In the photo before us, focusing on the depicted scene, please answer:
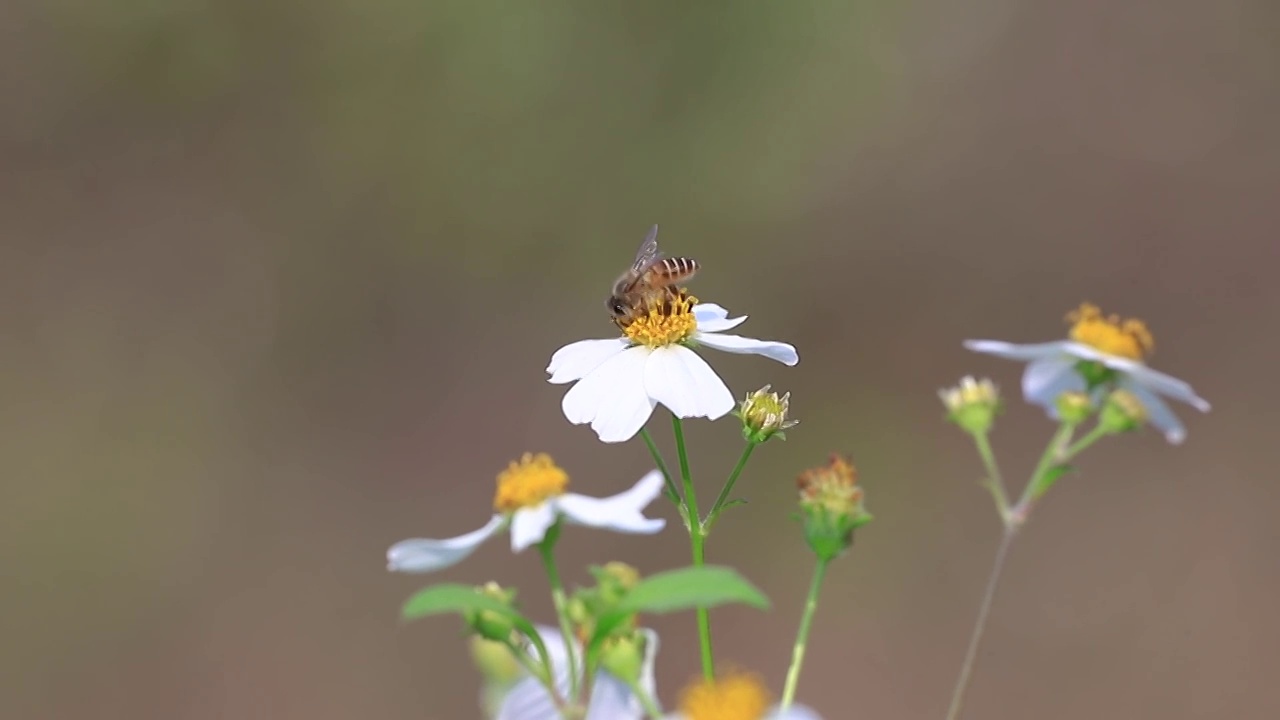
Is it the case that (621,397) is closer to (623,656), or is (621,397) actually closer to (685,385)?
(685,385)

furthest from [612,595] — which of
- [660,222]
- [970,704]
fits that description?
[660,222]

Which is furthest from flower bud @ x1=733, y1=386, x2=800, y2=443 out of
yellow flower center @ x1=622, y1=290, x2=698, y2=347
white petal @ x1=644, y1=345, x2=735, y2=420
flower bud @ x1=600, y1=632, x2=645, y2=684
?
flower bud @ x1=600, y1=632, x2=645, y2=684

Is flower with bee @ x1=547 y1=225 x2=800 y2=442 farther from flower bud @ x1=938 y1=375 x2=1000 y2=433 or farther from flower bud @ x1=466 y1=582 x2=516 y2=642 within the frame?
flower bud @ x1=466 y1=582 x2=516 y2=642

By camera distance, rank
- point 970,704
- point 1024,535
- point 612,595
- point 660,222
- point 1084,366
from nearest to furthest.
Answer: point 612,595, point 1084,366, point 970,704, point 1024,535, point 660,222

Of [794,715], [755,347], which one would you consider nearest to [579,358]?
[755,347]

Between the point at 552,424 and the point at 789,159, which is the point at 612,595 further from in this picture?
the point at 789,159

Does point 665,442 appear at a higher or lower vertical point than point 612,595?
higher
